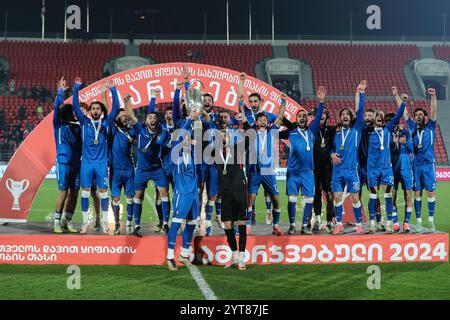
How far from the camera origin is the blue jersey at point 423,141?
966 cm

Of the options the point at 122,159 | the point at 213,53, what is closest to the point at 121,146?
the point at 122,159

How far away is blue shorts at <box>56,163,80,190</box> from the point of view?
8.96 m

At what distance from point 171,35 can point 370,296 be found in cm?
3073

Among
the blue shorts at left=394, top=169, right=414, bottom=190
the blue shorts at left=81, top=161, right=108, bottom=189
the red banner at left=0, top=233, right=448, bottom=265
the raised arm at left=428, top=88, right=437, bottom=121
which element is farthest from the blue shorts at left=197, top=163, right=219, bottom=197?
the raised arm at left=428, top=88, right=437, bottom=121

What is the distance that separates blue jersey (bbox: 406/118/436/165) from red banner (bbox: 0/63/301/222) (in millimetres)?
2023

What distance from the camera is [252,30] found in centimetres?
3675

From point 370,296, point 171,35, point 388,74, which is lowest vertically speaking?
point 370,296

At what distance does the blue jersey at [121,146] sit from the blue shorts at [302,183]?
2.45 m

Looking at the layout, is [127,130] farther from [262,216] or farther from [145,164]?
[262,216]

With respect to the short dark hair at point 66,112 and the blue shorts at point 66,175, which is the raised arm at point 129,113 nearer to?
the short dark hair at point 66,112

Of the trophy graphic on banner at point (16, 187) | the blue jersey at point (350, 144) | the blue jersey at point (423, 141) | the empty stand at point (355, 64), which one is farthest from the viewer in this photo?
the empty stand at point (355, 64)

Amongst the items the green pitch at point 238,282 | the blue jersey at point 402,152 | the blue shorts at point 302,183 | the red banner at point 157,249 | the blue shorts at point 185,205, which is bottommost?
the green pitch at point 238,282

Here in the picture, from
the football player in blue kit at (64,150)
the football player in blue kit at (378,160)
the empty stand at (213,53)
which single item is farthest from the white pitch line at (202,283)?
the empty stand at (213,53)

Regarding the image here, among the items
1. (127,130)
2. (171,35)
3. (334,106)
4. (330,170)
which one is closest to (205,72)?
(127,130)
